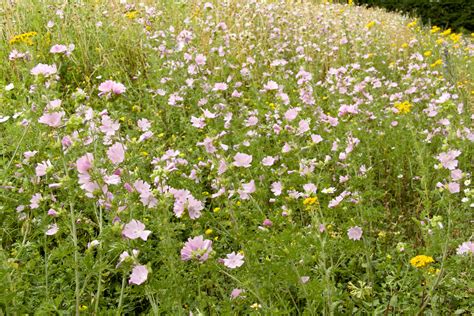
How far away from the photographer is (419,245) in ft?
8.72

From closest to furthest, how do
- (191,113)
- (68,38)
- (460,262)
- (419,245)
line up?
(460,262)
(419,245)
(191,113)
(68,38)

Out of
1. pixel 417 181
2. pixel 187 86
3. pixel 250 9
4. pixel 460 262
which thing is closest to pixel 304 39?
pixel 250 9

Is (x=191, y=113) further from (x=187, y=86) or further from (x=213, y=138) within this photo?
(x=213, y=138)

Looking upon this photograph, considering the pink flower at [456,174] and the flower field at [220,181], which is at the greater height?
the pink flower at [456,174]

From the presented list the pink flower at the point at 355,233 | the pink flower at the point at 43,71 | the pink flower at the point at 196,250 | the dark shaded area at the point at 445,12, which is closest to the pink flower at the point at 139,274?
the pink flower at the point at 196,250

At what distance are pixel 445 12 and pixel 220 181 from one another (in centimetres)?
1352

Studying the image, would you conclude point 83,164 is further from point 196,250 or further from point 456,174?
point 456,174

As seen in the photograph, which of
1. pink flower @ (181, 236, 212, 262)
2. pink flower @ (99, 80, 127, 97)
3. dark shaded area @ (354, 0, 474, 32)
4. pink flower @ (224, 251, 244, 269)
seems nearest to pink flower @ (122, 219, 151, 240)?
pink flower @ (181, 236, 212, 262)

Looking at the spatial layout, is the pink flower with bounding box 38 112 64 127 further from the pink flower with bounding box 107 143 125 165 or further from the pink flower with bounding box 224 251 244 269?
the pink flower with bounding box 224 251 244 269

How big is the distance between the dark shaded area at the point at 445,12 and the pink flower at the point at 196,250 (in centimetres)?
1296

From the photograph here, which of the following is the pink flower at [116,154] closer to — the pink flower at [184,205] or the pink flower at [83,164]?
the pink flower at [83,164]

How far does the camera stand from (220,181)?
194 cm

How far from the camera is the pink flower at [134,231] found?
5.22 ft

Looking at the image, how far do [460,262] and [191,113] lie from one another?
7.81 ft
